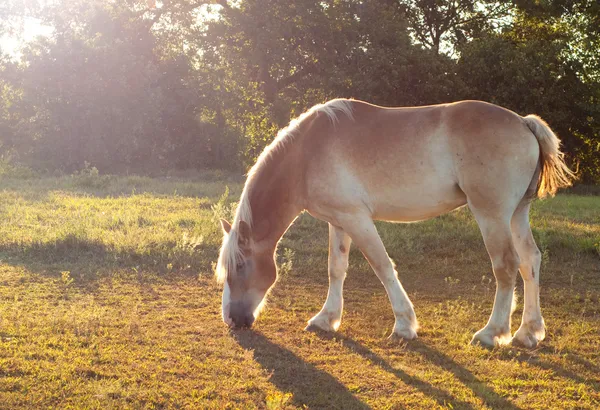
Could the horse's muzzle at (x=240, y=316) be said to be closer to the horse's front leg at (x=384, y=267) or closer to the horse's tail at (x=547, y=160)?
the horse's front leg at (x=384, y=267)

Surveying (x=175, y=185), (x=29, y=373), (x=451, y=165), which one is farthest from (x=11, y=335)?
(x=175, y=185)

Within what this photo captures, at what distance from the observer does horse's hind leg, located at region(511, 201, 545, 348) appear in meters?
5.23

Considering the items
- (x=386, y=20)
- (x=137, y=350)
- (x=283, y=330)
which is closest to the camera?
(x=137, y=350)

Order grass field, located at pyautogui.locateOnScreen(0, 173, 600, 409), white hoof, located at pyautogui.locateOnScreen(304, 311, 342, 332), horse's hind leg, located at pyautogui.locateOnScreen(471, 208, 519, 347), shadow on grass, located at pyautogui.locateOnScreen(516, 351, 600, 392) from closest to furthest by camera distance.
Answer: grass field, located at pyautogui.locateOnScreen(0, 173, 600, 409) < shadow on grass, located at pyautogui.locateOnScreen(516, 351, 600, 392) < horse's hind leg, located at pyautogui.locateOnScreen(471, 208, 519, 347) < white hoof, located at pyautogui.locateOnScreen(304, 311, 342, 332)

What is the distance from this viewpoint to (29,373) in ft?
14.0

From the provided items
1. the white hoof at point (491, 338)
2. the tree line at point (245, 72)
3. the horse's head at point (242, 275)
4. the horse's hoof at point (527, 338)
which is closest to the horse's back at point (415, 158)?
the horse's head at point (242, 275)

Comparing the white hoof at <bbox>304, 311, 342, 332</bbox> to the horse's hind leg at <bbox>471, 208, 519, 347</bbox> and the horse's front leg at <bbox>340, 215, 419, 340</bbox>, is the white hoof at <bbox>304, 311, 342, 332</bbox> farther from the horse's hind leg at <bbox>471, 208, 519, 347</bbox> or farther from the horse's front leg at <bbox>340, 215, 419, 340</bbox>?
the horse's hind leg at <bbox>471, 208, 519, 347</bbox>

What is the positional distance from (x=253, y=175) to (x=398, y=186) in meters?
1.28

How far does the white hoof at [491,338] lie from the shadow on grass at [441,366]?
389mm

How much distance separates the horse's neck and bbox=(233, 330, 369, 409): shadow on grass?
2.96 feet

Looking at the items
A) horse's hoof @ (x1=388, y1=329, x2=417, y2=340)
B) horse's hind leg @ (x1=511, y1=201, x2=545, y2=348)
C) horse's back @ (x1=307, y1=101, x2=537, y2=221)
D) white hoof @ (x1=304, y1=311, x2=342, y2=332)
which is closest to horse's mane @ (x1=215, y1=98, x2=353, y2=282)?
horse's back @ (x1=307, y1=101, x2=537, y2=221)

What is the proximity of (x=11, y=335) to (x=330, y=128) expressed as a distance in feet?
10.3

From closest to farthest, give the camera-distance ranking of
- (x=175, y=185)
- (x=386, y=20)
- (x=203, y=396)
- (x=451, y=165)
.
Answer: (x=203, y=396) < (x=451, y=165) < (x=175, y=185) < (x=386, y=20)

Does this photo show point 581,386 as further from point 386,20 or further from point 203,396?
point 386,20
